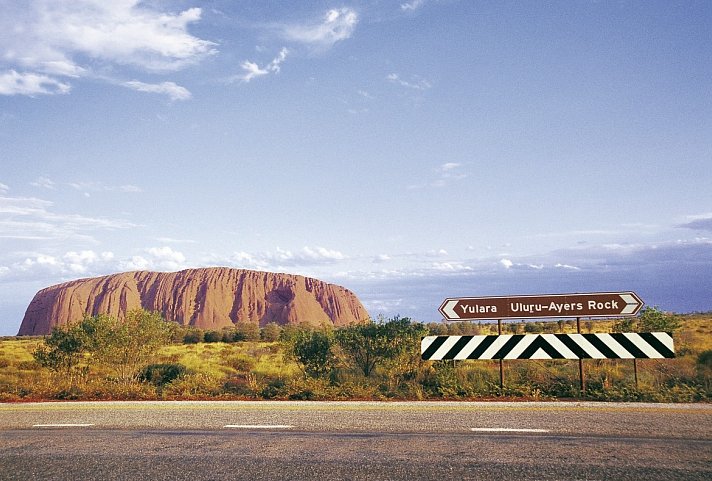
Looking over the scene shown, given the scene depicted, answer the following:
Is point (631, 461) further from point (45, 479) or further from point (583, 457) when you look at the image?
point (45, 479)

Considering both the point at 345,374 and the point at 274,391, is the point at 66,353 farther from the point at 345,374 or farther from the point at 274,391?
the point at 345,374

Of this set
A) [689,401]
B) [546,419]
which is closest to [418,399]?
[546,419]

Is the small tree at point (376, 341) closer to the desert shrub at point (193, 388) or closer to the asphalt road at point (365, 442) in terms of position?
the desert shrub at point (193, 388)

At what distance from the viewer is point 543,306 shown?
1288cm

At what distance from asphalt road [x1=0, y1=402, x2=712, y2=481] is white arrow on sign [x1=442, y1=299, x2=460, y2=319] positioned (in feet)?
11.3

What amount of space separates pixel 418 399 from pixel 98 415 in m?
6.02

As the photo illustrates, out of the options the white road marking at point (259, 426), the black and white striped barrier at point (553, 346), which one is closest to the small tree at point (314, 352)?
the black and white striped barrier at point (553, 346)

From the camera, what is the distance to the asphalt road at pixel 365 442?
17.7 feet

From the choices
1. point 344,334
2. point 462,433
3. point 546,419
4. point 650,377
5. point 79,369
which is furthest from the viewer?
point 79,369

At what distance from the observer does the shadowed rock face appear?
5408 inches

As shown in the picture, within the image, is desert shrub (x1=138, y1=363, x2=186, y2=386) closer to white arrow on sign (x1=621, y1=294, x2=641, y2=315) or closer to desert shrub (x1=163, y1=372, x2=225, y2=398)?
desert shrub (x1=163, y1=372, x2=225, y2=398)

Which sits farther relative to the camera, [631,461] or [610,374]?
[610,374]

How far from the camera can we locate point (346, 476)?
5164 millimetres

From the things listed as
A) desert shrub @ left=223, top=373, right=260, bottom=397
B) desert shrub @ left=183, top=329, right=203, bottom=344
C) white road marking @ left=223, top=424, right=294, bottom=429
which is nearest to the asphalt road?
white road marking @ left=223, top=424, right=294, bottom=429
